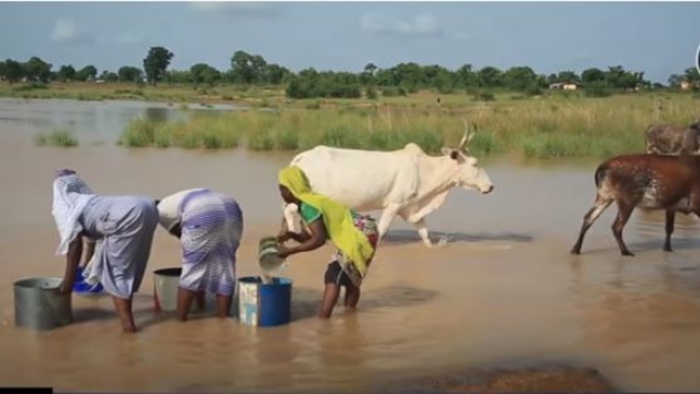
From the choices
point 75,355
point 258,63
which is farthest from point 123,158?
point 258,63

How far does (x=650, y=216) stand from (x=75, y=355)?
10.8m

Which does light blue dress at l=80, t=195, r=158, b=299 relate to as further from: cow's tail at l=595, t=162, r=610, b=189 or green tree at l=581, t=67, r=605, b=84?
green tree at l=581, t=67, r=605, b=84

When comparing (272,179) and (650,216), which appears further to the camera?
(272,179)

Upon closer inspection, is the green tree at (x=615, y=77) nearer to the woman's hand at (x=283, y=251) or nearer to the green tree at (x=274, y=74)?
the green tree at (x=274, y=74)

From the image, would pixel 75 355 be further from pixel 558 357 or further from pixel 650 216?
pixel 650 216

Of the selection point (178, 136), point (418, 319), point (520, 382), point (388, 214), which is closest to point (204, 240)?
point (418, 319)

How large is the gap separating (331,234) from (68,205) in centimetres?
196

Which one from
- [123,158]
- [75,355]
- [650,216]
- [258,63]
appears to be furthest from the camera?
[258,63]

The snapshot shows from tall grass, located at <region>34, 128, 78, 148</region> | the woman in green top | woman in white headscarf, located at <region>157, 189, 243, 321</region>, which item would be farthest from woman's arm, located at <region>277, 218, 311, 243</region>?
tall grass, located at <region>34, 128, 78, 148</region>

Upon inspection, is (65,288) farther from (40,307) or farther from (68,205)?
(68,205)

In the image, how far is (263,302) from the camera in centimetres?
788

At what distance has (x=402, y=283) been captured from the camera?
1004cm

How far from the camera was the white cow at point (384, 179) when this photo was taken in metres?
11.6

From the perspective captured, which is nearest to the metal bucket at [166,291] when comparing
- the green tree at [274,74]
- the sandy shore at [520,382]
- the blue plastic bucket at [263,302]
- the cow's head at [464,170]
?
the blue plastic bucket at [263,302]
